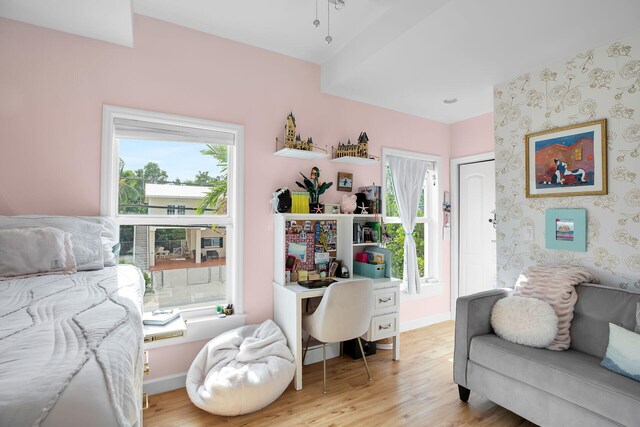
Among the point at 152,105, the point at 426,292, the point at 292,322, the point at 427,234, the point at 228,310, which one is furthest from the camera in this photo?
the point at 427,234

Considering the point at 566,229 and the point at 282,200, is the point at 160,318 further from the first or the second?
the point at 566,229

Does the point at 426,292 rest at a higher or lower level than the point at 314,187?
lower

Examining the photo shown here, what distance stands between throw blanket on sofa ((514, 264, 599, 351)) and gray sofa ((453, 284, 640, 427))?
0.07 m

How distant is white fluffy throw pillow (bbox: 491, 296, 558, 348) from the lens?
6.56ft

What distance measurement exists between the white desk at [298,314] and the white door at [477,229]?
148 centimetres

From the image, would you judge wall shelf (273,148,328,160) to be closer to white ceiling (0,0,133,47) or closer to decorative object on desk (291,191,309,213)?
decorative object on desk (291,191,309,213)

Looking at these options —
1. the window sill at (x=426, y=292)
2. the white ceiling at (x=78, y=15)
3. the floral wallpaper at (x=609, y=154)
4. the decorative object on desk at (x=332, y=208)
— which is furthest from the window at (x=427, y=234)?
the white ceiling at (x=78, y=15)

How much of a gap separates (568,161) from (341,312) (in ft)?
6.87

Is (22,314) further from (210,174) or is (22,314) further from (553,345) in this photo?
(553,345)

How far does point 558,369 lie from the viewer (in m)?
1.76

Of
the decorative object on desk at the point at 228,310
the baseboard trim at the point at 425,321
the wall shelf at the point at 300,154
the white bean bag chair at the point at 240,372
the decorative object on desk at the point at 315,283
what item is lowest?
the baseboard trim at the point at 425,321

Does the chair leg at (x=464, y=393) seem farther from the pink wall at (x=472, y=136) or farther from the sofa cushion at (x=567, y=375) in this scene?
the pink wall at (x=472, y=136)

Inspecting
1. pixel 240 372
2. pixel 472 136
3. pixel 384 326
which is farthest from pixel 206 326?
pixel 472 136

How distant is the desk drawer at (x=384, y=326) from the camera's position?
2811 mm
